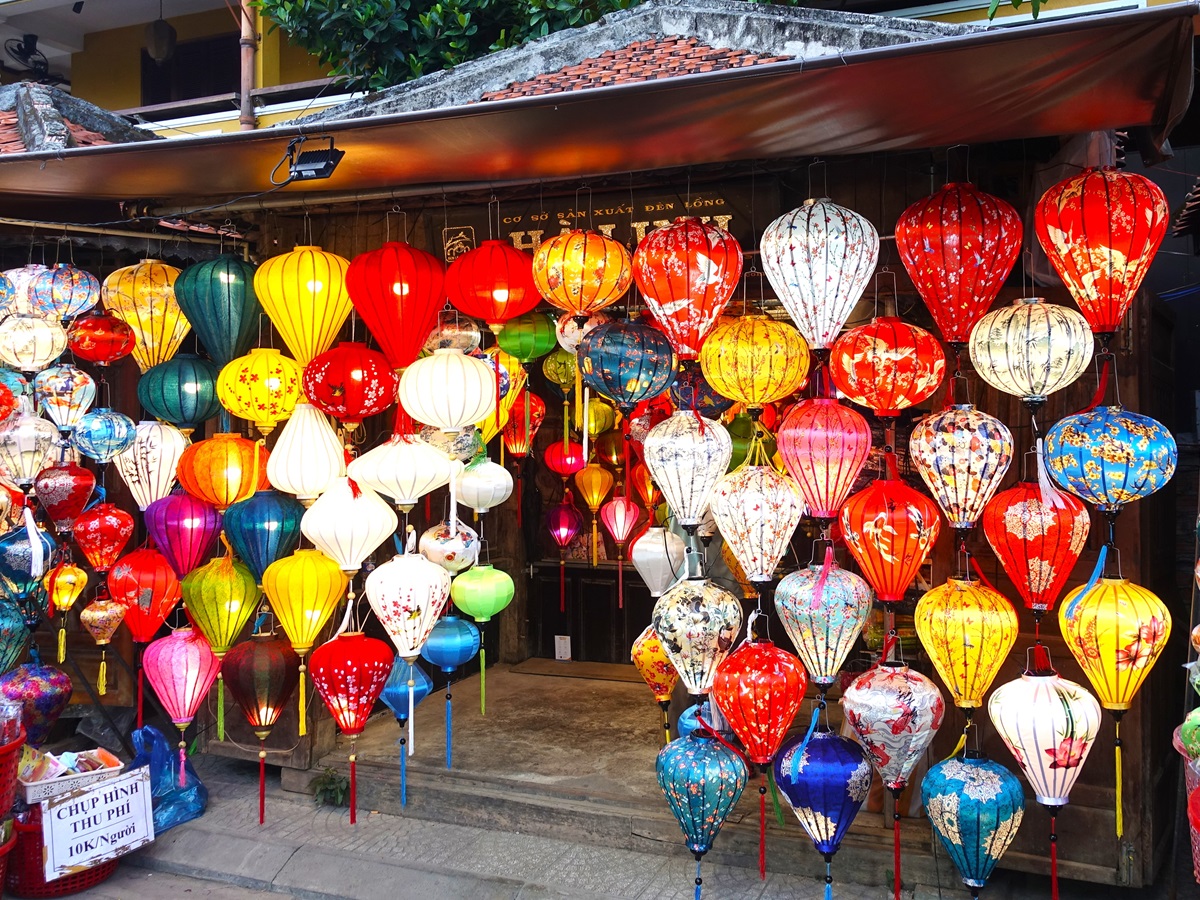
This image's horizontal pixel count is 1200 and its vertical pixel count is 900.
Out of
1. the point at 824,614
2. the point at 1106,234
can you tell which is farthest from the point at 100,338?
the point at 1106,234

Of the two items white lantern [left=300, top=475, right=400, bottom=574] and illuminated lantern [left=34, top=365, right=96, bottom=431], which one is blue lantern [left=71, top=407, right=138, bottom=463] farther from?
white lantern [left=300, top=475, right=400, bottom=574]

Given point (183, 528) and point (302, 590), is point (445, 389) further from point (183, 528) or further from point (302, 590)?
point (183, 528)

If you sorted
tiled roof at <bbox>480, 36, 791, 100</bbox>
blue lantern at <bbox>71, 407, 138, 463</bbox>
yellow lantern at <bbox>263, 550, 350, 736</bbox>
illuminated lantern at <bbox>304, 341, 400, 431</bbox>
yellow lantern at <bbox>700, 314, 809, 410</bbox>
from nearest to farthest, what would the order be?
tiled roof at <bbox>480, 36, 791, 100</bbox> < yellow lantern at <bbox>700, 314, 809, 410</bbox> < illuminated lantern at <bbox>304, 341, 400, 431</bbox> < yellow lantern at <bbox>263, 550, 350, 736</bbox> < blue lantern at <bbox>71, 407, 138, 463</bbox>

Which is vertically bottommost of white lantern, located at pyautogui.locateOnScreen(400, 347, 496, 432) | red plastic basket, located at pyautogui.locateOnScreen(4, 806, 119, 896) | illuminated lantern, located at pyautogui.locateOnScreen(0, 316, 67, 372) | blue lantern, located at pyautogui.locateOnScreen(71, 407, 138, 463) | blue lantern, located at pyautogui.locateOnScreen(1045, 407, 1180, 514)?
red plastic basket, located at pyautogui.locateOnScreen(4, 806, 119, 896)

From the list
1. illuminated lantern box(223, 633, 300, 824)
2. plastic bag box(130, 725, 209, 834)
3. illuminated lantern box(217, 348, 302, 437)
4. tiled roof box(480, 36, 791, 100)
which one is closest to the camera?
tiled roof box(480, 36, 791, 100)

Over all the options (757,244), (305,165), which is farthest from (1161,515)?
(305,165)

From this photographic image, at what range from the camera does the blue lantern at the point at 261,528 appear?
4387 mm

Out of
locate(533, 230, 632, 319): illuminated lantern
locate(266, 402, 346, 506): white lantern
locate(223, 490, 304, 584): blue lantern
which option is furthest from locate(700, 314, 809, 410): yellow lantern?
locate(223, 490, 304, 584): blue lantern

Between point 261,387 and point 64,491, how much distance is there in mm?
1638

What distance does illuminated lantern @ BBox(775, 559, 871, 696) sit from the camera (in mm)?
3496

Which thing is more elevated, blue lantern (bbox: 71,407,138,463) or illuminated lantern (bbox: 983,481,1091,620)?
blue lantern (bbox: 71,407,138,463)

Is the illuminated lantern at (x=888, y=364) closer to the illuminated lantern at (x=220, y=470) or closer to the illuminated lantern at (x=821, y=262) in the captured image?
the illuminated lantern at (x=821, y=262)

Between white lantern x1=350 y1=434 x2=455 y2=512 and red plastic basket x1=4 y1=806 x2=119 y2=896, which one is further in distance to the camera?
red plastic basket x1=4 y1=806 x2=119 y2=896

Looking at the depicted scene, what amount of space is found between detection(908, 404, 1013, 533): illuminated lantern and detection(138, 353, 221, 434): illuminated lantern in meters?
3.50
